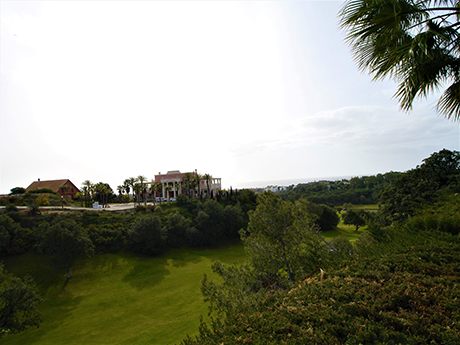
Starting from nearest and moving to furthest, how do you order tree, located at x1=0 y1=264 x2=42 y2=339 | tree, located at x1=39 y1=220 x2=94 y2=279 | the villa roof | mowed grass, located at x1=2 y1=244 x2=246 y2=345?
tree, located at x1=0 y1=264 x2=42 y2=339 → mowed grass, located at x1=2 y1=244 x2=246 y2=345 → tree, located at x1=39 y1=220 x2=94 y2=279 → the villa roof

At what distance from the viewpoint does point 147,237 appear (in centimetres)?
2938

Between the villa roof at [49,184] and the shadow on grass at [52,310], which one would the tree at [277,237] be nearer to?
the shadow on grass at [52,310]

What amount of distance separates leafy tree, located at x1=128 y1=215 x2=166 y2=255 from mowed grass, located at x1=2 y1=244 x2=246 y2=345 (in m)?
1.25


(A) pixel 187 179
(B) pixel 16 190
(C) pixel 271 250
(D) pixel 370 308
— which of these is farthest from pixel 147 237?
(B) pixel 16 190

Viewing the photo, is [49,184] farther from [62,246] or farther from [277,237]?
[277,237]

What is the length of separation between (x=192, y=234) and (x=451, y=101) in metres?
32.2

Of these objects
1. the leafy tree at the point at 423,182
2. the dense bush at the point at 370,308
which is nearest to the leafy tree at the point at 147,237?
the leafy tree at the point at 423,182

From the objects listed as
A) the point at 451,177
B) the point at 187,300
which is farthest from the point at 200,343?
the point at 451,177

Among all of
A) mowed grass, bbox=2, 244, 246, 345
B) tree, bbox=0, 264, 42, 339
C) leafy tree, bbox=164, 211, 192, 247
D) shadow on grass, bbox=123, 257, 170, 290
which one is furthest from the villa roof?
tree, bbox=0, 264, 42, 339

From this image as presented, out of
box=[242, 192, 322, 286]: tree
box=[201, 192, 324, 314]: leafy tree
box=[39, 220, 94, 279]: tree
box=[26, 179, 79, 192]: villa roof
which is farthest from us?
box=[26, 179, 79, 192]: villa roof

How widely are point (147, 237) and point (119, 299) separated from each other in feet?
33.7

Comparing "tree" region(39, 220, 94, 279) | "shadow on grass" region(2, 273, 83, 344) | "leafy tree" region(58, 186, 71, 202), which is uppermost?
"leafy tree" region(58, 186, 71, 202)

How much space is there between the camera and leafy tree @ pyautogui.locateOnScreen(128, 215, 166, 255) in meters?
29.3

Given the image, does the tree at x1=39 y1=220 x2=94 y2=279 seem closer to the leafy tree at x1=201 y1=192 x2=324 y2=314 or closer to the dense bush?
the leafy tree at x1=201 y1=192 x2=324 y2=314
